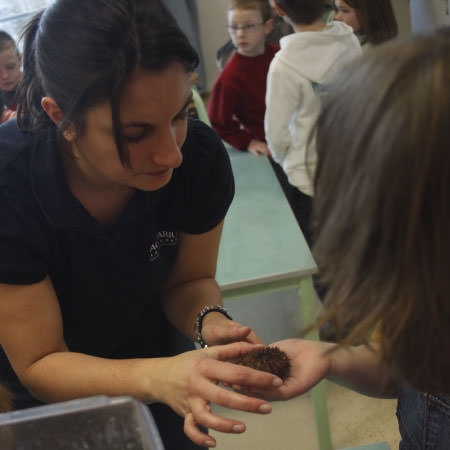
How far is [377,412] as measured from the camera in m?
1.88

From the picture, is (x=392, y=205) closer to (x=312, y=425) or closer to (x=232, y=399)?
(x=232, y=399)

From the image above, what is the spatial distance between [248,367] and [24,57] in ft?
1.96

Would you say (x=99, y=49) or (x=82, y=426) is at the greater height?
(x=99, y=49)

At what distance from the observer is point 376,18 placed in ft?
7.32

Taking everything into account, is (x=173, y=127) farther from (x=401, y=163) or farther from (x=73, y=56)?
(x=401, y=163)

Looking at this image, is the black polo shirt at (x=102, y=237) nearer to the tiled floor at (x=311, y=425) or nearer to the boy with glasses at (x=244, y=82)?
the tiled floor at (x=311, y=425)

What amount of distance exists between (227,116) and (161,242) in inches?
59.2

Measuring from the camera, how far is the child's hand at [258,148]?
2281 mm

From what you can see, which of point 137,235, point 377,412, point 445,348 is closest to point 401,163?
point 445,348

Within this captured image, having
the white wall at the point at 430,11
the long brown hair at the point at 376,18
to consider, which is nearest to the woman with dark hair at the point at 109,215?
the long brown hair at the point at 376,18

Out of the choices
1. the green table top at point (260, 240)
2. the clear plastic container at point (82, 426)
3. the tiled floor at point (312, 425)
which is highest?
the clear plastic container at point (82, 426)

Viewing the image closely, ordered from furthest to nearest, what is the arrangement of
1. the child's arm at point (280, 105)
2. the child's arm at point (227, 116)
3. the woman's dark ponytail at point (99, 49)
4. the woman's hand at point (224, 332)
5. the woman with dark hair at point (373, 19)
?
the child's arm at point (227, 116) < the woman with dark hair at point (373, 19) < the child's arm at point (280, 105) < the woman's hand at point (224, 332) < the woman's dark ponytail at point (99, 49)

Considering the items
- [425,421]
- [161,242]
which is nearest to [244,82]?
[161,242]

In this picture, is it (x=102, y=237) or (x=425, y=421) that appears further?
(x=102, y=237)
